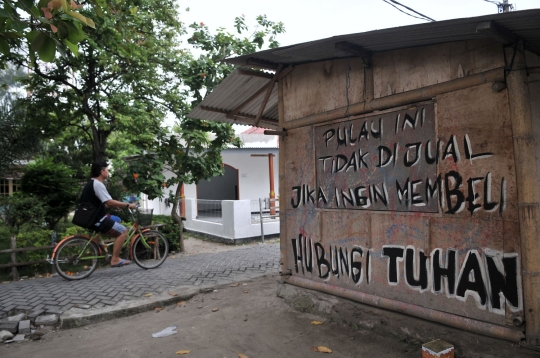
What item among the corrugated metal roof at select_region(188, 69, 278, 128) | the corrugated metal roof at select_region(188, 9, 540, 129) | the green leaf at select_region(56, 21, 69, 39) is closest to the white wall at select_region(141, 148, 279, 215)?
the corrugated metal roof at select_region(188, 69, 278, 128)

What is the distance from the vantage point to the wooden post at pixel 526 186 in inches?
116

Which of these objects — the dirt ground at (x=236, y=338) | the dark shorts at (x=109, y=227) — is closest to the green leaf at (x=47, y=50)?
the dirt ground at (x=236, y=338)

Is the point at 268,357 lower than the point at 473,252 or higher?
lower

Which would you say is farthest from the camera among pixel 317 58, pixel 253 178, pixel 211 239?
pixel 253 178

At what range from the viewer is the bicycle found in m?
6.44

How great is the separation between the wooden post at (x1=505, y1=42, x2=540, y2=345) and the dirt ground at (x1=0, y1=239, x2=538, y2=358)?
42 cm

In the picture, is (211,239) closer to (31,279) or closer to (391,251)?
(31,279)

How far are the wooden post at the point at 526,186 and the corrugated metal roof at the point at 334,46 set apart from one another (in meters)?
0.32

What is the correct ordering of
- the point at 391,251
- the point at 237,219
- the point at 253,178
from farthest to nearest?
the point at 253,178
the point at 237,219
the point at 391,251

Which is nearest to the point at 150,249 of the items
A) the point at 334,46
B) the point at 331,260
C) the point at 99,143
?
the point at 331,260

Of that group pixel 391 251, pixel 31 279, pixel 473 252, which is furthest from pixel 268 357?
pixel 31 279

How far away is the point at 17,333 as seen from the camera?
4629 mm

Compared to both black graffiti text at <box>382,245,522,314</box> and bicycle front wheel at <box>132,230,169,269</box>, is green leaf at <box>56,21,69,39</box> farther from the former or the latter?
bicycle front wheel at <box>132,230,169,269</box>

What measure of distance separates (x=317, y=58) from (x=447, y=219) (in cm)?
232
